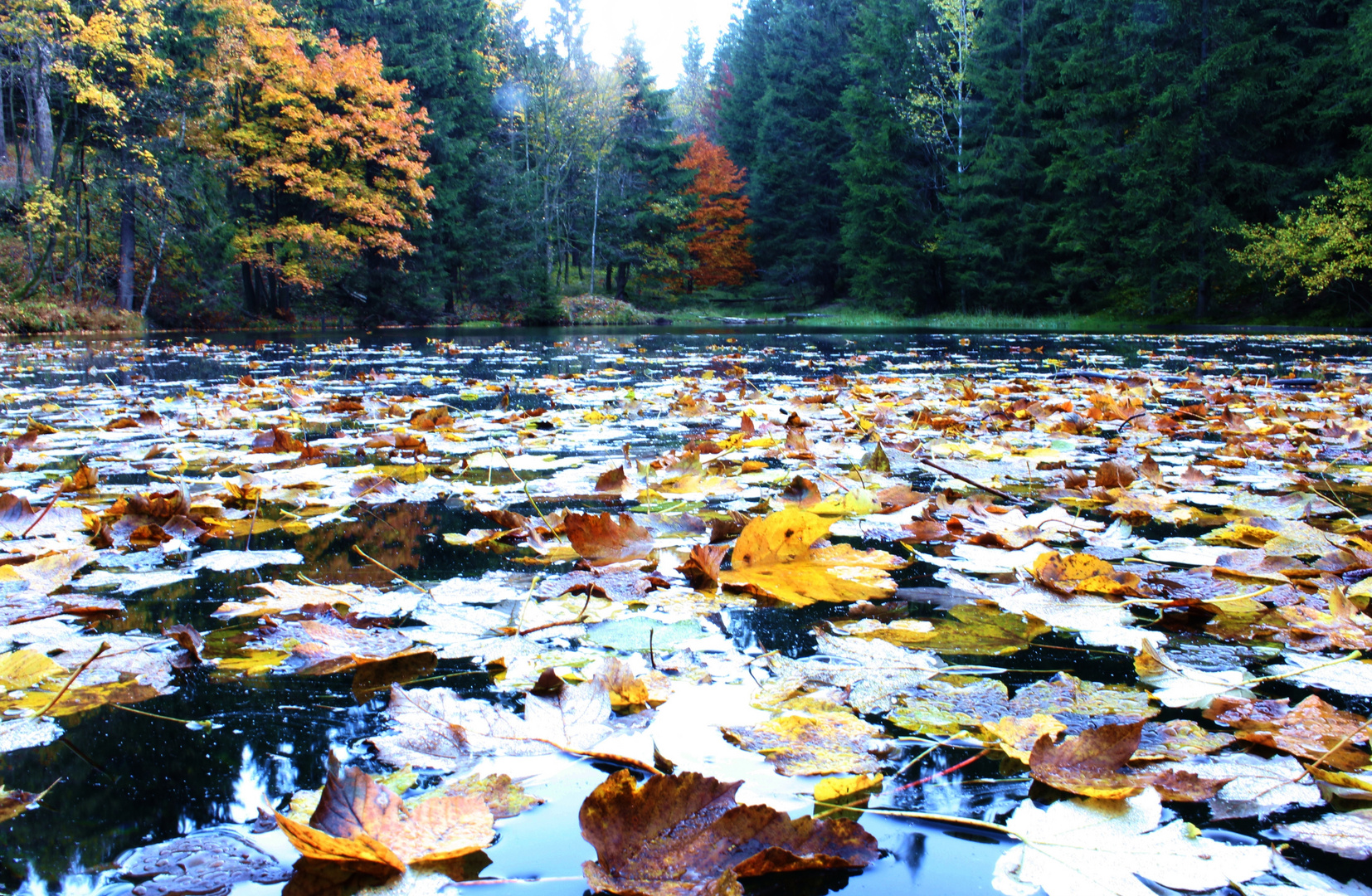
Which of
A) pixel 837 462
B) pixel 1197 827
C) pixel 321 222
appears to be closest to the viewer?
pixel 1197 827

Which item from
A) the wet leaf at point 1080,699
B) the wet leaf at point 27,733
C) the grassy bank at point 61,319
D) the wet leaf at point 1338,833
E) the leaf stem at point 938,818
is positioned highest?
the grassy bank at point 61,319

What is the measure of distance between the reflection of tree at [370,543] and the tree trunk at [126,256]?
59.1 ft

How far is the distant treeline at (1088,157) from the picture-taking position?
18.0 metres

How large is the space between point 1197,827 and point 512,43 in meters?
38.2

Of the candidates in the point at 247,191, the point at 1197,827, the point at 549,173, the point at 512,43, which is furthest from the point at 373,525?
the point at 512,43

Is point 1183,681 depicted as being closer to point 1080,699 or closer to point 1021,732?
point 1080,699

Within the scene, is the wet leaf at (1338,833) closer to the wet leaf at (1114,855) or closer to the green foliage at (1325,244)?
the wet leaf at (1114,855)

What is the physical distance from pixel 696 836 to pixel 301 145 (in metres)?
21.6

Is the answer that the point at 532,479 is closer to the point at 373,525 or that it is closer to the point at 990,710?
the point at 373,525

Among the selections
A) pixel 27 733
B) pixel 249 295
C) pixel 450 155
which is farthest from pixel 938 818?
pixel 450 155

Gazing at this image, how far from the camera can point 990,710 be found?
2.80 ft

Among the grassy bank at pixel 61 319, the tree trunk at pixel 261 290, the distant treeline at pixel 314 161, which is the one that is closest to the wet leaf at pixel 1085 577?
the grassy bank at pixel 61 319

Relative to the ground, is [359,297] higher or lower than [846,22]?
lower

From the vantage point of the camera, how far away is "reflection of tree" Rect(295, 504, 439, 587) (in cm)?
135
